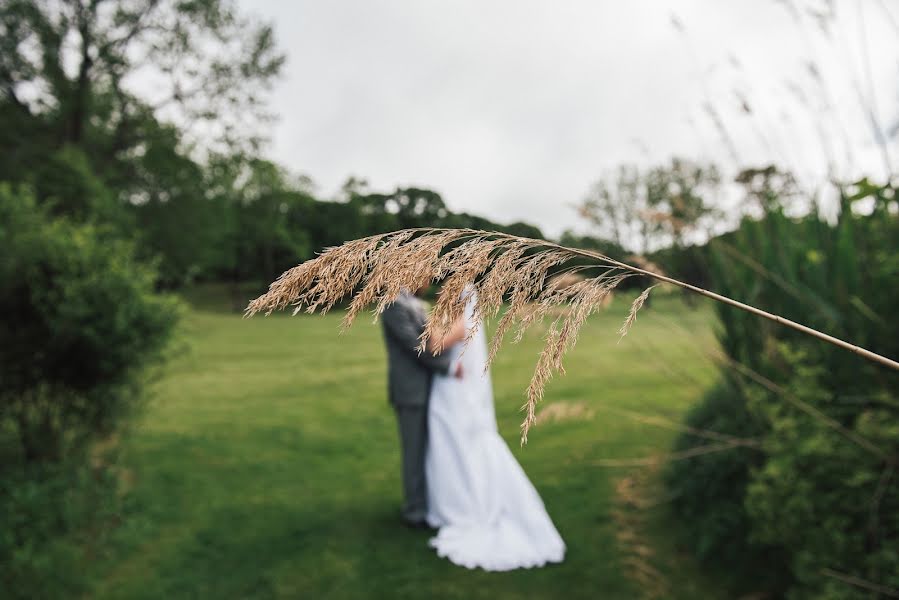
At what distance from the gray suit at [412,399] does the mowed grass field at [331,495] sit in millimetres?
323

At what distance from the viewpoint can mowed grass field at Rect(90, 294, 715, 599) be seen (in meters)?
4.61

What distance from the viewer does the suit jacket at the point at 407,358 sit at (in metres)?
5.25

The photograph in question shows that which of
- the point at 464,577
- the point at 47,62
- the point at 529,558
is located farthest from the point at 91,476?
the point at 47,62

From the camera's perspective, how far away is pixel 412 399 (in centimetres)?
556

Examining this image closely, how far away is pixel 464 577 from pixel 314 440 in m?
4.49

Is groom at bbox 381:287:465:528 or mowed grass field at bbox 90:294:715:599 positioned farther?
groom at bbox 381:287:465:528

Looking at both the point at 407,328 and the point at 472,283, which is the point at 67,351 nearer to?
the point at 407,328

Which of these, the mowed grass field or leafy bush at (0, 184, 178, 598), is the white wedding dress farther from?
leafy bush at (0, 184, 178, 598)

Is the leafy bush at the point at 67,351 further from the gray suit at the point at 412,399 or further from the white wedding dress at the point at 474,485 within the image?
the white wedding dress at the point at 474,485

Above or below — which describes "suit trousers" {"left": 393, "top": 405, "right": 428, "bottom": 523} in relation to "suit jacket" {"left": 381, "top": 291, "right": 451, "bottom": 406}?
below

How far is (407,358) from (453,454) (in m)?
0.97

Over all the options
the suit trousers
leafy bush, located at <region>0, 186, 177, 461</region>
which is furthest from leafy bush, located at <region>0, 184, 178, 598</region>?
the suit trousers

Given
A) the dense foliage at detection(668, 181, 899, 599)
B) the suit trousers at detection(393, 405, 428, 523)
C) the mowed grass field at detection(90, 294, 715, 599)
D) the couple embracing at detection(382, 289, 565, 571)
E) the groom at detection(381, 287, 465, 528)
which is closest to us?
the dense foliage at detection(668, 181, 899, 599)

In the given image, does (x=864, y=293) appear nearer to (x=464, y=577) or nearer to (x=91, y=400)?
(x=464, y=577)
